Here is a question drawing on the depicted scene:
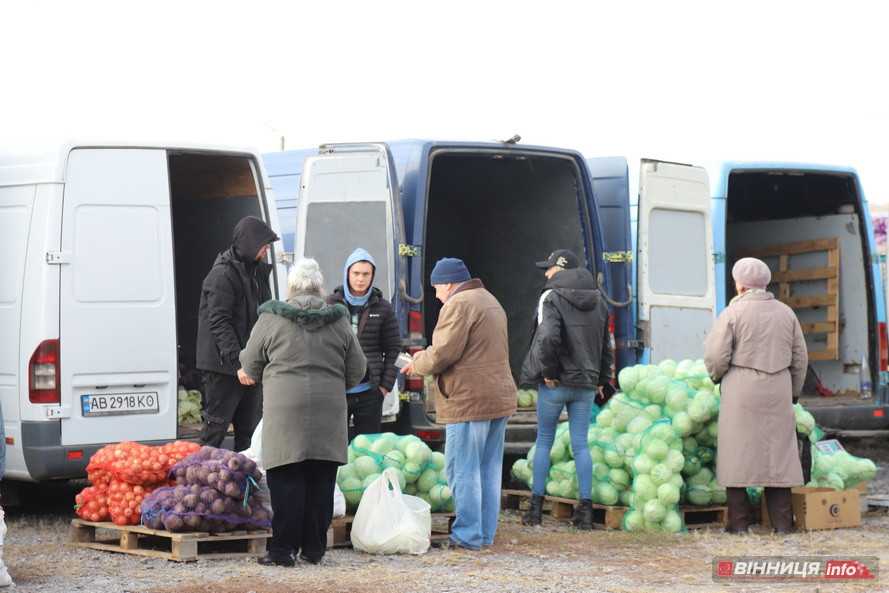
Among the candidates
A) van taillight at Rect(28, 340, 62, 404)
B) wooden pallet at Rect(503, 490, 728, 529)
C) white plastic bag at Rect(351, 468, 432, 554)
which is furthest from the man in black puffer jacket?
van taillight at Rect(28, 340, 62, 404)

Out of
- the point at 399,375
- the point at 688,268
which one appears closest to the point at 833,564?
the point at 399,375

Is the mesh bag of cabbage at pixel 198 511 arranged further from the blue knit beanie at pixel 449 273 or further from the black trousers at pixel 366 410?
the blue knit beanie at pixel 449 273


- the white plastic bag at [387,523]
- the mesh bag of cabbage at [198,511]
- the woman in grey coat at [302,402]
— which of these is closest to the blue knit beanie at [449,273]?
the woman in grey coat at [302,402]

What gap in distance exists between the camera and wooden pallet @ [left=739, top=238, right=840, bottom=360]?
13656mm

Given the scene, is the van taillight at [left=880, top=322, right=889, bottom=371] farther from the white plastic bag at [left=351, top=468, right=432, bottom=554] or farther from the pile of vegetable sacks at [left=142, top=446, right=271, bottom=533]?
the pile of vegetable sacks at [left=142, top=446, right=271, bottom=533]

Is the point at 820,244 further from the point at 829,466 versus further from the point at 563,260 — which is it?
the point at 563,260

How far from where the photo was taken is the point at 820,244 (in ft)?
45.5

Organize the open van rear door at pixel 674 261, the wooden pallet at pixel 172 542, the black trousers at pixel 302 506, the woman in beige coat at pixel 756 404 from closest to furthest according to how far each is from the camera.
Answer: the black trousers at pixel 302 506, the wooden pallet at pixel 172 542, the woman in beige coat at pixel 756 404, the open van rear door at pixel 674 261

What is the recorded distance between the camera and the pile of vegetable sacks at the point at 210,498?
8320 millimetres

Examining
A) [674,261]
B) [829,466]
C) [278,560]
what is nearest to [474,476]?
[278,560]

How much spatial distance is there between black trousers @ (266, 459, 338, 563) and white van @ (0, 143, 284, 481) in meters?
1.82

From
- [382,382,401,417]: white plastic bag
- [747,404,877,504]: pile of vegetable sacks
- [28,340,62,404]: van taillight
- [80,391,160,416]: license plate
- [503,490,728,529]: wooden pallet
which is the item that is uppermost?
[28,340,62,404]: van taillight

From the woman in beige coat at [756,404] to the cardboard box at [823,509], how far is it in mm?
110

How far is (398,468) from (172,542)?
1591mm
